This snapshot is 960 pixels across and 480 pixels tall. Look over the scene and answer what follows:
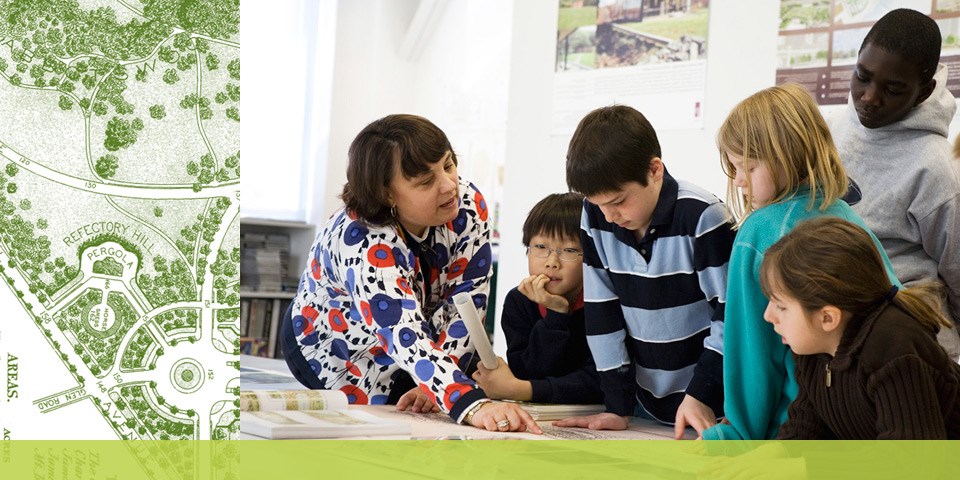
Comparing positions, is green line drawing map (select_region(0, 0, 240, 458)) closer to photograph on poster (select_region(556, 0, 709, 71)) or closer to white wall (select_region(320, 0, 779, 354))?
white wall (select_region(320, 0, 779, 354))

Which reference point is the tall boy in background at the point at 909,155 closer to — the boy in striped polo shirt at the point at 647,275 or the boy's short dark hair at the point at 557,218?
the boy in striped polo shirt at the point at 647,275

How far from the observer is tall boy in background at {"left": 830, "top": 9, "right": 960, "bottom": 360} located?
1707mm

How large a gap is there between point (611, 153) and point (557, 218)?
370mm

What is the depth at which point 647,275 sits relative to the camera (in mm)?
1599

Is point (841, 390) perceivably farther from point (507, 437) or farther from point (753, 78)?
point (753, 78)

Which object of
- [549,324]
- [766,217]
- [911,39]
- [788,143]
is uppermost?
[911,39]

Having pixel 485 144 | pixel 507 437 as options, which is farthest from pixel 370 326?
pixel 485 144

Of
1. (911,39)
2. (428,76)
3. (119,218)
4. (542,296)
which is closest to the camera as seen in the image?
(119,218)

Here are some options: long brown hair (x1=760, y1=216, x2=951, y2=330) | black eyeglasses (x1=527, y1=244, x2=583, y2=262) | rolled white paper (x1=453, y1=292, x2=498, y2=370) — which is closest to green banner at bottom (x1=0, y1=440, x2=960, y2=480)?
long brown hair (x1=760, y1=216, x2=951, y2=330)

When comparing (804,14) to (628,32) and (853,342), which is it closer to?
(628,32)

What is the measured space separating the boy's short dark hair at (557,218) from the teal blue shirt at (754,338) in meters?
0.54

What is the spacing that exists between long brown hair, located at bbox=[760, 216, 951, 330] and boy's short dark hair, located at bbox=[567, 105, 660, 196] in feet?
1.23

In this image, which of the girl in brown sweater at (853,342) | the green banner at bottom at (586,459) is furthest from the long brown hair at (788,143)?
the green banner at bottom at (586,459)

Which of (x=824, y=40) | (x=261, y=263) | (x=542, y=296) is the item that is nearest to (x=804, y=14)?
(x=824, y=40)
